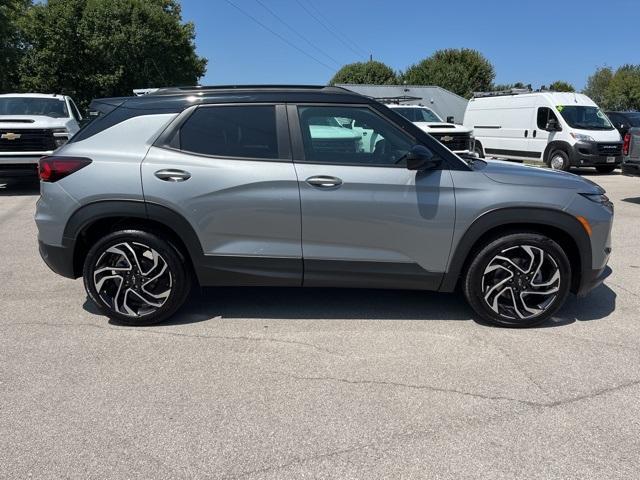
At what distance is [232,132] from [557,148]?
1343cm

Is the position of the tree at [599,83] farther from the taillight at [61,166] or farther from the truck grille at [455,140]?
the taillight at [61,166]

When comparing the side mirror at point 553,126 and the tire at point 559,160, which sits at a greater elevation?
the side mirror at point 553,126

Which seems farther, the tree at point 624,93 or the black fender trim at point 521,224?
the tree at point 624,93

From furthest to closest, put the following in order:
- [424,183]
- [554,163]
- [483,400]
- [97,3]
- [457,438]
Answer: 1. [97,3]
2. [554,163]
3. [424,183]
4. [483,400]
5. [457,438]

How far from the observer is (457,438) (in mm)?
2754

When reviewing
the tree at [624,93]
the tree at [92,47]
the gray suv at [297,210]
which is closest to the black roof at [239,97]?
the gray suv at [297,210]

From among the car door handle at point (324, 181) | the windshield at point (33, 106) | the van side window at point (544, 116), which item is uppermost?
the windshield at point (33, 106)

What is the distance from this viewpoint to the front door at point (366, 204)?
3.87 metres

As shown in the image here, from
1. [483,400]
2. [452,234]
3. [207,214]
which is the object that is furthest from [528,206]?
[207,214]

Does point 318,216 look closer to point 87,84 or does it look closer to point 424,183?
point 424,183

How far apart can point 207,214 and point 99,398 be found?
1433 millimetres

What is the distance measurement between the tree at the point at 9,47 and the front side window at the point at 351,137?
23.3 metres

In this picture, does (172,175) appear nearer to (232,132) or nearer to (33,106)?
(232,132)

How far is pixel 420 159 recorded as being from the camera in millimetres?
3795
